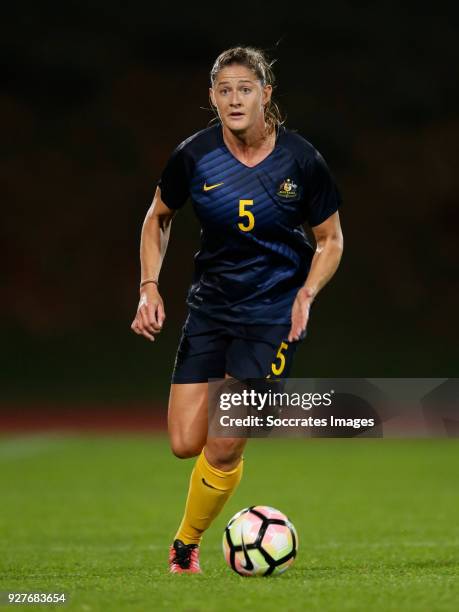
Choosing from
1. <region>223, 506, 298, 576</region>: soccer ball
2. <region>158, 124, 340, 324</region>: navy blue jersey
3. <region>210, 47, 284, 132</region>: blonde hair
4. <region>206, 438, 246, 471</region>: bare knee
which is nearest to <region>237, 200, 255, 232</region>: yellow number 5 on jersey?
<region>158, 124, 340, 324</region>: navy blue jersey

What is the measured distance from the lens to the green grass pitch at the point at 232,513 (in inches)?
169

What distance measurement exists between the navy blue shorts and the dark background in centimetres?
1879

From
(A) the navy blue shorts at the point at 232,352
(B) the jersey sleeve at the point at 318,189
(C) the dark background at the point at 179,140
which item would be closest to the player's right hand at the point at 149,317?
(A) the navy blue shorts at the point at 232,352

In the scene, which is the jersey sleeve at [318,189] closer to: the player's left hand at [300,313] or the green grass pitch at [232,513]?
the player's left hand at [300,313]

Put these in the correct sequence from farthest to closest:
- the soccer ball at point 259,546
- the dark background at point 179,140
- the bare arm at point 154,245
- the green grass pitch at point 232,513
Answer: the dark background at point 179,140 < the bare arm at point 154,245 < the soccer ball at point 259,546 < the green grass pitch at point 232,513

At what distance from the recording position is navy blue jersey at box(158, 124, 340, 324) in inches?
214

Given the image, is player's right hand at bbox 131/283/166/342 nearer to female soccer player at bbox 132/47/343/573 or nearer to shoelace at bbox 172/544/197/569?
female soccer player at bbox 132/47/343/573

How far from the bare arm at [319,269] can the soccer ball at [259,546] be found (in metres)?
0.86

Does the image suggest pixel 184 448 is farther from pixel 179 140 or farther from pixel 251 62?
pixel 179 140

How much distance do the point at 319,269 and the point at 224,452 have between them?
961 mm

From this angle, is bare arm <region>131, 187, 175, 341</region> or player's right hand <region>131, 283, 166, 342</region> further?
bare arm <region>131, 187, 175, 341</region>

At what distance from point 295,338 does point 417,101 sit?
851 inches

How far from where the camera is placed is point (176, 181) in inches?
221

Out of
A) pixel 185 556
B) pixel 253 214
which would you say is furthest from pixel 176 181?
pixel 185 556
